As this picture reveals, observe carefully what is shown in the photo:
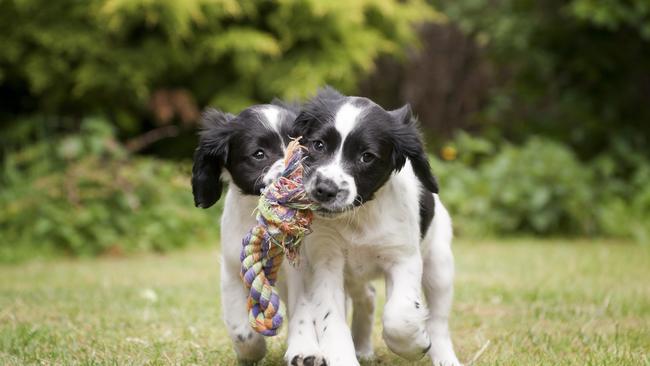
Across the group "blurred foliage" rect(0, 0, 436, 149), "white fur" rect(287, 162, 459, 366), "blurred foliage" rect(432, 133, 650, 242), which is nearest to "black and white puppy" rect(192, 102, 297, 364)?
"white fur" rect(287, 162, 459, 366)

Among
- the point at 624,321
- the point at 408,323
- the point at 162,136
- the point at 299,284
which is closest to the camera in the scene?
the point at 408,323

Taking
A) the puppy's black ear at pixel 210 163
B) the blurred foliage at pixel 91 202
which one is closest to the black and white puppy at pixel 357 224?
the puppy's black ear at pixel 210 163

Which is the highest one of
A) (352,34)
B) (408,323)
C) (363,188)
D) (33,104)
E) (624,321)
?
(363,188)

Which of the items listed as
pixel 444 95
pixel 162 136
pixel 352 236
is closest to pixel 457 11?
pixel 444 95

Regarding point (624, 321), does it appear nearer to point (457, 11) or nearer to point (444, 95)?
point (444, 95)

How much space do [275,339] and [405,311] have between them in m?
1.35

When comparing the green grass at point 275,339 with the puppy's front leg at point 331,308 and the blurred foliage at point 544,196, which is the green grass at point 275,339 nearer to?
the puppy's front leg at point 331,308

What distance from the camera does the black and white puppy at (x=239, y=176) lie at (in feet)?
12.1

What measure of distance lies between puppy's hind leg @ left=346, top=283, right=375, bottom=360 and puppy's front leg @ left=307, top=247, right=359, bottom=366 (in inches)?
24.9

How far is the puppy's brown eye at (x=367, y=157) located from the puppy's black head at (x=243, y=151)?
35 centimetres

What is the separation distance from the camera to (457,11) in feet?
43.2

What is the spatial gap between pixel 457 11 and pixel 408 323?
10.4 m

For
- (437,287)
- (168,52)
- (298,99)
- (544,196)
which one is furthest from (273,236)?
(168,52)

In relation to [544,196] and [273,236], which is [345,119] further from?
Result: [544,196]
